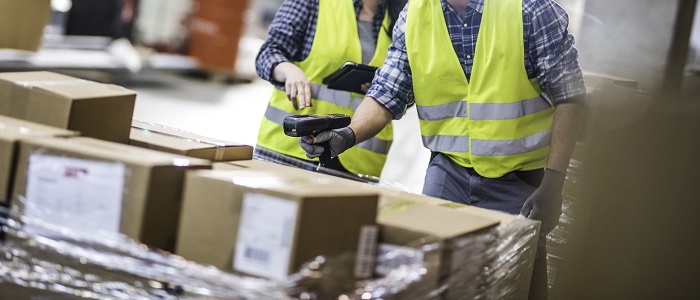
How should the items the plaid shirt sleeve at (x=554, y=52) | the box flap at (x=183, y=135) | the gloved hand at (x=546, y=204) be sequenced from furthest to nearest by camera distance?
the plaid shirt sleeve at (x=554, y=52), the gloved hand at (x=546, y=204), the box flap at (x=183, y=135)

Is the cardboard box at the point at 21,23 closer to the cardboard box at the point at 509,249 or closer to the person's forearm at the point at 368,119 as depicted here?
the person's forearm at the point at 368,119

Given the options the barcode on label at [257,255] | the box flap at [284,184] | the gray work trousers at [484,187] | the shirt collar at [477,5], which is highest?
the shirt collar at [477,5]

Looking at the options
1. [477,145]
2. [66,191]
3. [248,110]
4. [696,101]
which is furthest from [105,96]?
[248,110]

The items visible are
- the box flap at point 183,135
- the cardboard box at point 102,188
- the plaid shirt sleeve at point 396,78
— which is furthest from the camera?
the plaid shirt sleeve at point 396,78

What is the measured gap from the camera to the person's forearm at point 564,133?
2842 mm

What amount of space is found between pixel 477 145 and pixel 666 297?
3.37ft

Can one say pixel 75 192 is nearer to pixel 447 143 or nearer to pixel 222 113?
pixel 447 143

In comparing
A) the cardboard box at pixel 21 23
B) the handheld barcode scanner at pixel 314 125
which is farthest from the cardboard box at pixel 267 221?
the cardboard box at pixel 21 23

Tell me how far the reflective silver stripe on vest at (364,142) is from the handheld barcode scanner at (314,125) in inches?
30.1

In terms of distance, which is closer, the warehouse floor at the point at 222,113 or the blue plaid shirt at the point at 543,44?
the blue plaid shirt at the point at 543,44

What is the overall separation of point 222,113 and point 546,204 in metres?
7.55

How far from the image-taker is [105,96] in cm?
238

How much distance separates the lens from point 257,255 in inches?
72.9

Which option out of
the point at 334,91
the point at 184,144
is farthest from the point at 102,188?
the point at 334,91
